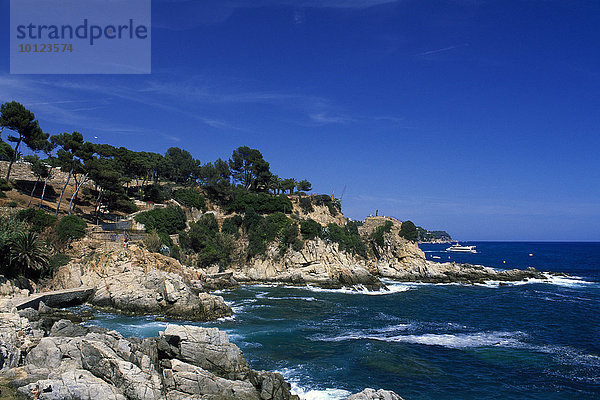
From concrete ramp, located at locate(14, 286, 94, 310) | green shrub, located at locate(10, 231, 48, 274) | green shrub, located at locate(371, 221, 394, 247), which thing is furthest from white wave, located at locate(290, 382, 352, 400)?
green shrub, located at locate(371, 221, 394, 247)

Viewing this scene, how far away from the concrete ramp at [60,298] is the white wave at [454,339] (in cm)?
2188

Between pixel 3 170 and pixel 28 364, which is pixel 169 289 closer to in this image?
pixel 28 364

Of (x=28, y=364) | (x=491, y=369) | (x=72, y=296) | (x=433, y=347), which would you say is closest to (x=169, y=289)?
(x=72, y=296)

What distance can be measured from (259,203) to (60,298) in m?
39.4

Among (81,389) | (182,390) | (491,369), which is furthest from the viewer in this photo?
(491,369)

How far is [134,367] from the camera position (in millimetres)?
15680

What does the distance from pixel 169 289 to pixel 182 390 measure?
58.5 ft

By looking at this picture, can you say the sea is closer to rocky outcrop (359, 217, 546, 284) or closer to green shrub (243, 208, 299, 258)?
green shrub (243, 208, 299, 258)

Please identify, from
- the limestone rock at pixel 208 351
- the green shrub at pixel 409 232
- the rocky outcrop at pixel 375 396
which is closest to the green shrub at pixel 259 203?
the green shrub at pixel 409 232

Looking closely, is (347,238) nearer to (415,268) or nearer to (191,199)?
(415,268)

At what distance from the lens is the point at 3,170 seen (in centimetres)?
5828

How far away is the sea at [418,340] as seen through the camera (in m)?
19.2

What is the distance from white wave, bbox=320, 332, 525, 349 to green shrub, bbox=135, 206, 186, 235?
35512mm

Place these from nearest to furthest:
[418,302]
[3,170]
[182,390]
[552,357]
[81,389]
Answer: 1. [81,389]
2. [182,390]
3. [552,357]
4. [418,302]
5. [3,170]
